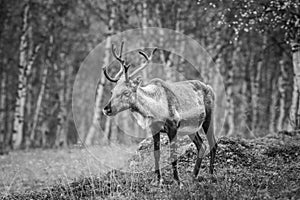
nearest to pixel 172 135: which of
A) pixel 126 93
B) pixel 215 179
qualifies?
pixel 126 93

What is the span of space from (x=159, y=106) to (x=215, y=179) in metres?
1.93

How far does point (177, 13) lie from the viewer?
84.6 feet

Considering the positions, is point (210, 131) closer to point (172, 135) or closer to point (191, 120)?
point (191, 120)

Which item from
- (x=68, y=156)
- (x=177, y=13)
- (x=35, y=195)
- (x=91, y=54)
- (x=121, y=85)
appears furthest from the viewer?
(x=91, y=54)

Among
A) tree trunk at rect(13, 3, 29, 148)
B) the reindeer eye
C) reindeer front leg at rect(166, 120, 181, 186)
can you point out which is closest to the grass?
reindeer front leg at rect(166, 120, 181, 186)

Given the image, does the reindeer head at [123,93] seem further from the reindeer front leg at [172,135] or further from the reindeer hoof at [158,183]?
the reindeer hoof at [158,183]

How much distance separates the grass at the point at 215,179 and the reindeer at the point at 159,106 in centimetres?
54

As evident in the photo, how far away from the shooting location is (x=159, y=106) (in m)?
8.71

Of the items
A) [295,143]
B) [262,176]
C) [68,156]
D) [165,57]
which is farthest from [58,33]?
[262,176]

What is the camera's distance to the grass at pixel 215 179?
7796 mm

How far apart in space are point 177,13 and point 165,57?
2673 millimetres

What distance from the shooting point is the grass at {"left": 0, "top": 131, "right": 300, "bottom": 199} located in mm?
7796

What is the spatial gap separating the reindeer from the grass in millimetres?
539

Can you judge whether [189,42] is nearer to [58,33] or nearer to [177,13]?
[177,13]
